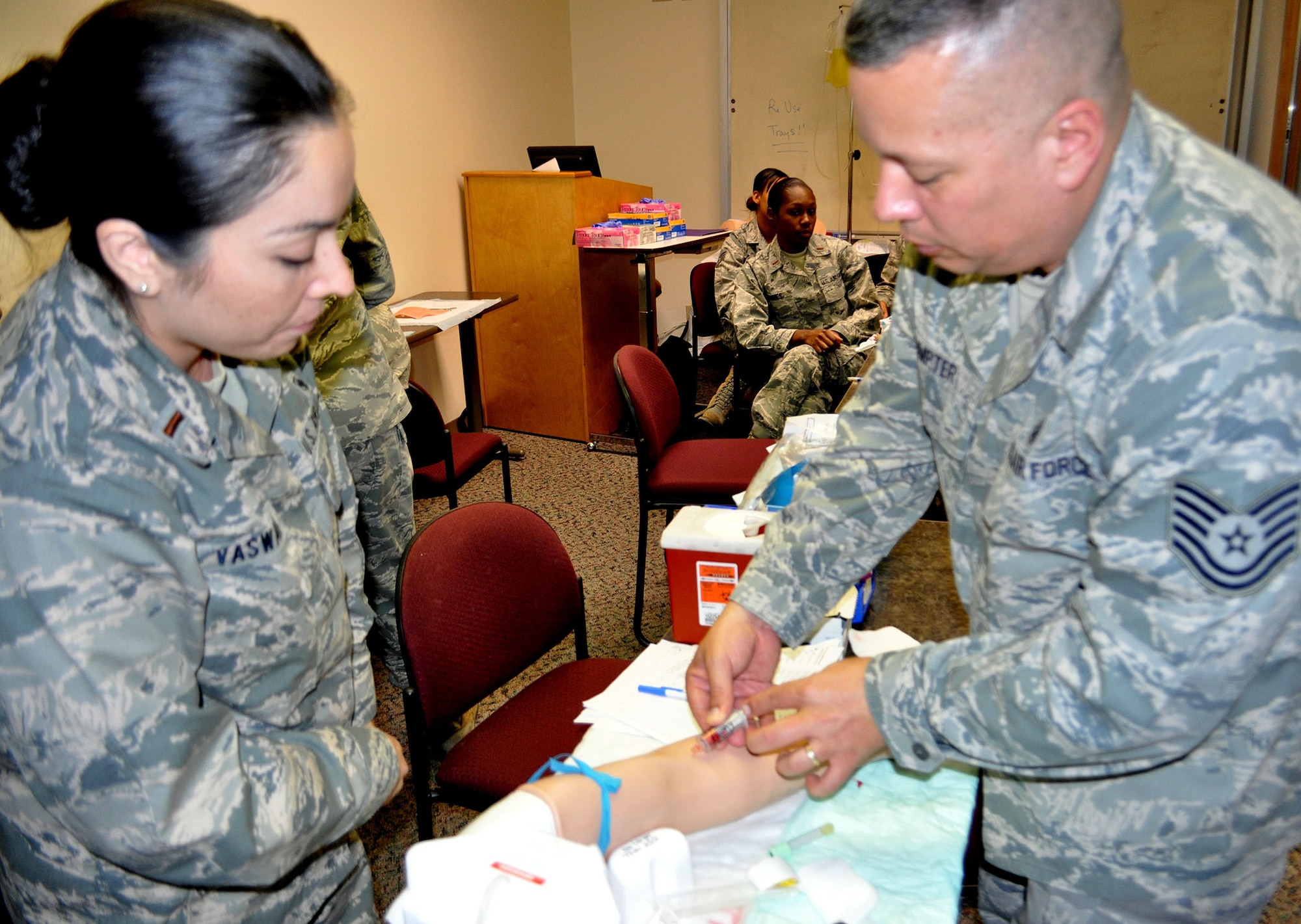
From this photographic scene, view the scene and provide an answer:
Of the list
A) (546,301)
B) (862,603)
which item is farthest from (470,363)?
(862,603)

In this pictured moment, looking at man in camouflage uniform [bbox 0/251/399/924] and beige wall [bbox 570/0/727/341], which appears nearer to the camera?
man in camouflage uniform [bbox 0/251/399/924]

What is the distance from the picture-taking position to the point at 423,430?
3354mm

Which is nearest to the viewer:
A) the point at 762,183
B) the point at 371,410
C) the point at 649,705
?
the point at 649,705

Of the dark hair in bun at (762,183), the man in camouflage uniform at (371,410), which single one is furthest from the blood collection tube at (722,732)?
the dark hair in bun at (762,183)

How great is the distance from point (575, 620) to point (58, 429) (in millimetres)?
1370

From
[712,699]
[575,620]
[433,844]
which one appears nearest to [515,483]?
[575,620]

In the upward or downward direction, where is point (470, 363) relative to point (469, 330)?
downward

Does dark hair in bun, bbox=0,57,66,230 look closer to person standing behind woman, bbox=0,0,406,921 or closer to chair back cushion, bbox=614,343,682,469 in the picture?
person standing behind woman, bbox=0,0,406,921

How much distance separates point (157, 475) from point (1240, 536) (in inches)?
38.6

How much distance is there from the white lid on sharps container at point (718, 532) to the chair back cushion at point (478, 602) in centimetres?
37

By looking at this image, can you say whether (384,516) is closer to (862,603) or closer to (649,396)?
(649,396)

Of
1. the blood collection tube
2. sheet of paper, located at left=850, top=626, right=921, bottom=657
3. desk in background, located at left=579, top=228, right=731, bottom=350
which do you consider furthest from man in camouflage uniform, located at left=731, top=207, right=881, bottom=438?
the blood collection tube

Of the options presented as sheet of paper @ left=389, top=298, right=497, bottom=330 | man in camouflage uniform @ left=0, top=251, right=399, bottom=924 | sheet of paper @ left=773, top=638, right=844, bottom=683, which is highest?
man in camouflage uniform @ left=0, top=251, right=399, bottom=924

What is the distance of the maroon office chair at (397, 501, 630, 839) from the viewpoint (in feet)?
5.59
